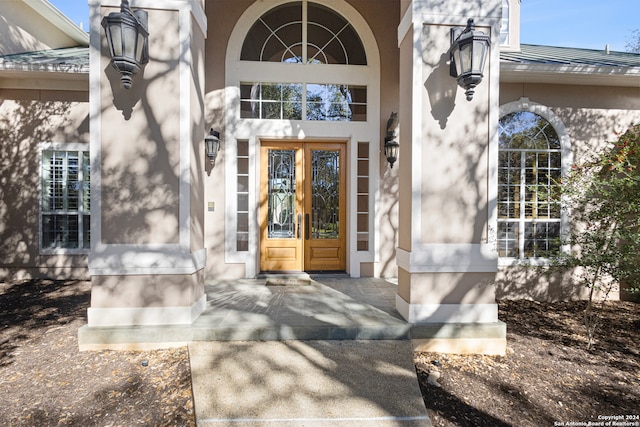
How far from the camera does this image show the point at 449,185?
3580 mm

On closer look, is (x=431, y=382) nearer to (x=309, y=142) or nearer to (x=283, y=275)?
(x=283, y=275)

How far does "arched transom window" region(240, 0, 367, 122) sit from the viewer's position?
562cm

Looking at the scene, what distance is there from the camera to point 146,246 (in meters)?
3.44

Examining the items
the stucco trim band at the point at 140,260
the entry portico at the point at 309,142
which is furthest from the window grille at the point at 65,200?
the stucco trim band at the point at 140,260

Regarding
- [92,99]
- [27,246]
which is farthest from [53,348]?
[27,246]

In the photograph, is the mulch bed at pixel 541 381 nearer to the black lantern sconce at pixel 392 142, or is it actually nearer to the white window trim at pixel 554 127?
the white window trim at pixel 554 127

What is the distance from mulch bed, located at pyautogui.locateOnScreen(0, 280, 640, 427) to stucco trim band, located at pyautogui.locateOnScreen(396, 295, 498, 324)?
0.36 meters

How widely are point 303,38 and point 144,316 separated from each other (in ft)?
16.1

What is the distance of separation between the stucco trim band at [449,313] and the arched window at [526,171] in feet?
7.56

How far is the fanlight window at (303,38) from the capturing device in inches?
223

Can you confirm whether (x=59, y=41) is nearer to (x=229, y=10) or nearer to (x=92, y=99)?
(x=229, y=10)

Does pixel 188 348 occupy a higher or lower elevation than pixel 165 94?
lower

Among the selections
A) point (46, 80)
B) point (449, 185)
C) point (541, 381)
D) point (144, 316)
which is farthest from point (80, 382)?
point (46, 80)

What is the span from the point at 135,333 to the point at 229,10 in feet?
16.9
